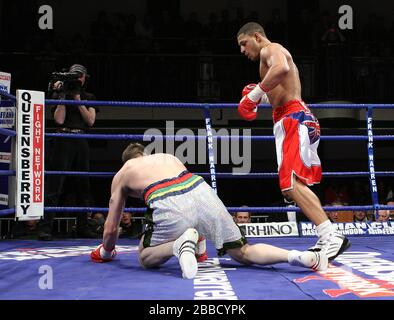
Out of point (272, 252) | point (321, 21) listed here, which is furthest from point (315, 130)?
point (321, 21)

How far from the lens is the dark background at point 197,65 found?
708cm

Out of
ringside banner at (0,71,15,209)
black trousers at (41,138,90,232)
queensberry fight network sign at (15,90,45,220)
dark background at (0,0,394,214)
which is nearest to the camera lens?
queensberry fight network sign at (15,90,45,220)

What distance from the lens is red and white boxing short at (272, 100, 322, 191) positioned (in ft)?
8.36

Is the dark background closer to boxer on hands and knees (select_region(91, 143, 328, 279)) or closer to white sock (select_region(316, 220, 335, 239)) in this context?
boxer on hands and knees (select_region(91, 143, 328, 279))

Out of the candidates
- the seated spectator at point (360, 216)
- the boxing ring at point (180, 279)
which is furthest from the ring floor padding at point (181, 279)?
the seated spectator at point (360, 216)

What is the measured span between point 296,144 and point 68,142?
175 centimetres

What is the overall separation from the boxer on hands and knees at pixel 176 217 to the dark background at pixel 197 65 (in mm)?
4455

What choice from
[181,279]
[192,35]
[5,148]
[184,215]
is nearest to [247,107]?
[184,215]

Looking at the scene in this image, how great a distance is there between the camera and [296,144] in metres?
2.56

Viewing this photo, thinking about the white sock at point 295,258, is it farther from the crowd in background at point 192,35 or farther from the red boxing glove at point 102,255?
the crowd in background at point 192,35

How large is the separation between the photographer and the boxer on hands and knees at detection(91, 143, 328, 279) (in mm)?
1282

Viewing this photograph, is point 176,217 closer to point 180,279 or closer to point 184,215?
point 184,215

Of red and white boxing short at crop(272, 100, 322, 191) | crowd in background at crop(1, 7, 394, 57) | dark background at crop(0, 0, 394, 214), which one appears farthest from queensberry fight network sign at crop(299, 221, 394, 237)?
crowd in background at crop(1, 7, 394, 57)
